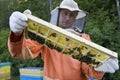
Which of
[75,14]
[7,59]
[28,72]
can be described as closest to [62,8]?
[75,14]

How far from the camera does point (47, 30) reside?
10.6ft

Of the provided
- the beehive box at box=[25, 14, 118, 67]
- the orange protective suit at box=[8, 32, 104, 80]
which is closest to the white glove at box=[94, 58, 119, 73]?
the beehive box at box=[25, 14, 118, 67]

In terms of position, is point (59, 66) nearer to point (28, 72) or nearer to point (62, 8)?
point (62, 8)

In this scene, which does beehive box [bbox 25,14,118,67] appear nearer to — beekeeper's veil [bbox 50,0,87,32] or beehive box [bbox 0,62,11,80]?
beekeeper's veil [bbox 50,0,87,32]

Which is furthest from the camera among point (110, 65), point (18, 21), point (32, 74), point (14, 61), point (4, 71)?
point (14, 61)

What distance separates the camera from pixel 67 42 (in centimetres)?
323

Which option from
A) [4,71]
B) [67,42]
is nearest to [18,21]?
[67,42]

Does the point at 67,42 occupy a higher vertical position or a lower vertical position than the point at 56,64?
higher

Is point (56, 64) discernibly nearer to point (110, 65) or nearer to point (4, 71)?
point (110, 65)

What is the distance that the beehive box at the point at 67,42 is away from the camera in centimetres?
315

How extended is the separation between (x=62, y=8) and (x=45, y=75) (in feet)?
2.21

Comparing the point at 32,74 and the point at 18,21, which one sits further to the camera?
the point at 32,74

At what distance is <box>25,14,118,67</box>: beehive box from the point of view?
3.15 m

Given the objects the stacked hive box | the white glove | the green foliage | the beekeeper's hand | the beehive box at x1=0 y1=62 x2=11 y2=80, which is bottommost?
the green foliage
